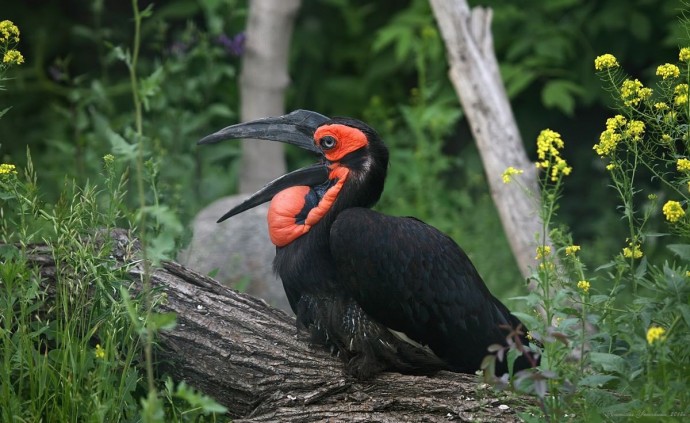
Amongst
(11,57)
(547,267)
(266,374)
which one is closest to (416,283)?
(266,374)

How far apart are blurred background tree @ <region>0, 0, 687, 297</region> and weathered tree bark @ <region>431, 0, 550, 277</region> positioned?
63cm

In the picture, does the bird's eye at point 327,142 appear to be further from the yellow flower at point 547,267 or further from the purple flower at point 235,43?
the purple flower at point 235,43

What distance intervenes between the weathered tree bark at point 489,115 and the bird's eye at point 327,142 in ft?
4.79

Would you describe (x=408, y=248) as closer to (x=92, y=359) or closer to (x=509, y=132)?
(x=92, y=359)

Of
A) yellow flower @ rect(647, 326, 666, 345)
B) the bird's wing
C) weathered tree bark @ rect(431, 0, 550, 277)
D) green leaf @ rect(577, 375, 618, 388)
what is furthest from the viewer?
weathered tree bark @ rect(431, 0, 550, 277)

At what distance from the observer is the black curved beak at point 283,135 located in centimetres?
430

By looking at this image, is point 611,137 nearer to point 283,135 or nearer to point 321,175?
point 321,175

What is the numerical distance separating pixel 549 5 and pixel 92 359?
15.1 feet

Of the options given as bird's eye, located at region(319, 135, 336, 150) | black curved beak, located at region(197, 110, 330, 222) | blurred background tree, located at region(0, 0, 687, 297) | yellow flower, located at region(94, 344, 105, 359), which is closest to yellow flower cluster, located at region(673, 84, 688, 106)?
bird's eye, located at region(319, 135, 336, 150)

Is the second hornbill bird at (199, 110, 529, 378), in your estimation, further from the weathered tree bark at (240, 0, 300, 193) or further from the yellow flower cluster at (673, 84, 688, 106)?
the weathered tree bark at (240, 0, 300, 193)

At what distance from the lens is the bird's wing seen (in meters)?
3.81

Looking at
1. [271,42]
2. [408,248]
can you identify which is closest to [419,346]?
[408,248]

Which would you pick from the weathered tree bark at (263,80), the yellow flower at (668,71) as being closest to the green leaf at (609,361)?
the yellow flower at (668,71)

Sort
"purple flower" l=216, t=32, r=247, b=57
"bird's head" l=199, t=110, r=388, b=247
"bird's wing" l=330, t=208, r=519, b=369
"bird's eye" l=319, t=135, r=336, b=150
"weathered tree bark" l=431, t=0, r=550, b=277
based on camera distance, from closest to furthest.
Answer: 1. "bird's wing" l=330, t=208, r=519, b=369
2. "bird's head" l=199, t=110, r=388, b=247
3. "bird's eye" l=319, t=135, r=336, b=150
4. "weathered tree bark" l=431, t=0, r=550, b=277
5. "purple flower" l=216, t=32, r=247, b=57
